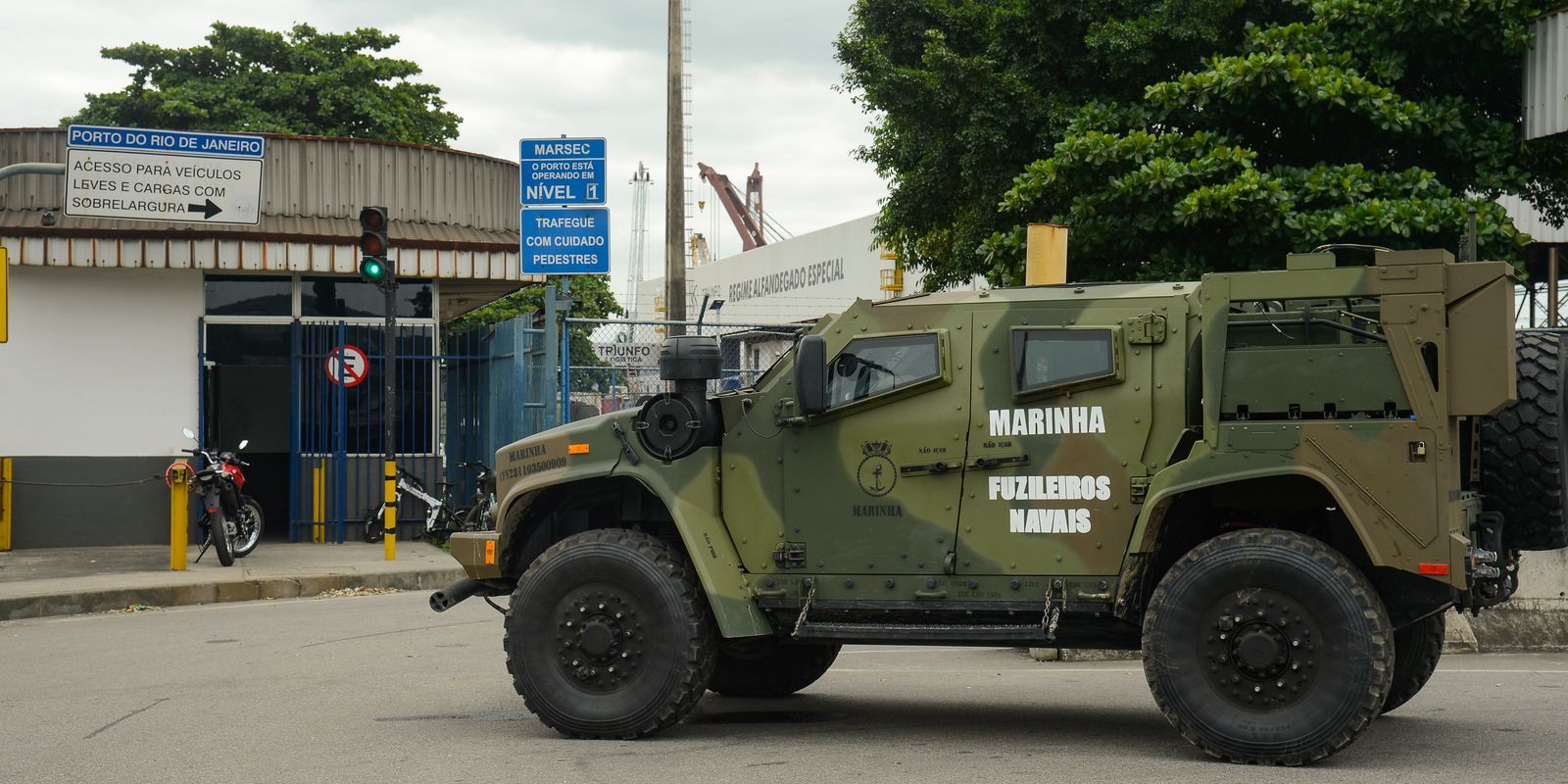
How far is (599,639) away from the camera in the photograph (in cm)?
737

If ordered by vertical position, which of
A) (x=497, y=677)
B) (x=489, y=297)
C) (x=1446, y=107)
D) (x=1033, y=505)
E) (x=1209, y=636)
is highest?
(x=1446, y=107)

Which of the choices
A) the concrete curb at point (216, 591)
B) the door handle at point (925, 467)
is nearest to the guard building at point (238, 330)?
the concrete curb at point (216, 591)

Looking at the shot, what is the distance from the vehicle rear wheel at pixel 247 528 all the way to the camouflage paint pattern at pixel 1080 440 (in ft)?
29.8

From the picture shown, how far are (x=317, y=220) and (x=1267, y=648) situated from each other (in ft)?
46.0

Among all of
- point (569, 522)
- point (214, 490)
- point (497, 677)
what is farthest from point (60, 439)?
point (569, 522)

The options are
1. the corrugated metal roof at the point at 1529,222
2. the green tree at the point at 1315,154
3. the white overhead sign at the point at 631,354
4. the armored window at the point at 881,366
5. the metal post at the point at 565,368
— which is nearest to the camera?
the armored window at the point at 881,366

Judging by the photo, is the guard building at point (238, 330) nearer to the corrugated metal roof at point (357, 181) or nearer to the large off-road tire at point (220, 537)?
the corrugated metal roof at point (357, 181)

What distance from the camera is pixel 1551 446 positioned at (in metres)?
7.03

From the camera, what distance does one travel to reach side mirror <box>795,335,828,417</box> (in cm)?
720

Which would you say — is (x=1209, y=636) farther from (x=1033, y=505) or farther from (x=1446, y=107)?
(x=1446, y=107)

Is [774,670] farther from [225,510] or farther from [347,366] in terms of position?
[347,366]

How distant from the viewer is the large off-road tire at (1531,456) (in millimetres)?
7035

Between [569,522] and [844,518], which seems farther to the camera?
[569,522]

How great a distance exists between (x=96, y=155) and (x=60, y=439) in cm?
318
